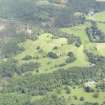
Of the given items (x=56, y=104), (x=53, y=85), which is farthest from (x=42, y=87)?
(x=56, y=104)

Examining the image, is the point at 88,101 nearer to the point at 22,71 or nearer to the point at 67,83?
the point at 67,83

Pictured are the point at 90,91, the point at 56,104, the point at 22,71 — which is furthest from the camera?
the point at 22,71

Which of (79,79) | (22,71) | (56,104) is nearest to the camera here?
(56,104)

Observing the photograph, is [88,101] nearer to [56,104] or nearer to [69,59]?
[56,104]

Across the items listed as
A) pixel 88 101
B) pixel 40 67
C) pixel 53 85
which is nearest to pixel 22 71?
pixel 40 67

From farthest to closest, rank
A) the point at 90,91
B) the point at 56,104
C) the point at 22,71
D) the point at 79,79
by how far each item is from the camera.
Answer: the point at 22,71 < the point at 79,79 < the point at 90,91 < the point at 56,104

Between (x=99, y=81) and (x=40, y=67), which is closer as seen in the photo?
(x=99, y=81)

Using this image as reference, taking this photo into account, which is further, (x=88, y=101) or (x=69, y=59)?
(x=69, y=59)

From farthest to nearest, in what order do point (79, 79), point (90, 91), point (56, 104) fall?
point (79, 79)
point (90, 91)
point (56, 104)
